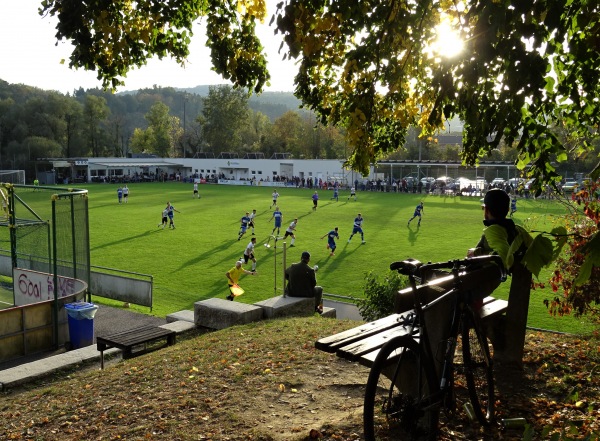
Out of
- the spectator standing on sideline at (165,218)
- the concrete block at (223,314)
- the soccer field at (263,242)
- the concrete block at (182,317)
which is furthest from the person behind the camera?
the spectator standing on sideline at (165,218)

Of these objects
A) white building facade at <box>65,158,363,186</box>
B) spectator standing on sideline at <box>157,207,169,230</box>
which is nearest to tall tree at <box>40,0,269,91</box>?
spectator standing on sideline at <box>157,207,169,230</box>

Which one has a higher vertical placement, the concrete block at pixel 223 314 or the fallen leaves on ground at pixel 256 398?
the fallen leaves on ground at pixel 256 398

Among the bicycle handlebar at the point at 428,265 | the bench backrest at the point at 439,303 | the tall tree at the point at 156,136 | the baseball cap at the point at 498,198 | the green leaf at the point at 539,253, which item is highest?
the tall tree at the point at 156,136

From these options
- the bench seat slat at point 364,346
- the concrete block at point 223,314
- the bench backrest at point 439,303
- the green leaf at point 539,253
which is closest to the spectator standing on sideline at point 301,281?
the concrete block at point 223,314

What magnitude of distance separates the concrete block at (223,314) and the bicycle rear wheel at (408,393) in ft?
19.7

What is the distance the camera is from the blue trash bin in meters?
11.4

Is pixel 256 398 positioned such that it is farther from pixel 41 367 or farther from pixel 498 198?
pixel 41 367

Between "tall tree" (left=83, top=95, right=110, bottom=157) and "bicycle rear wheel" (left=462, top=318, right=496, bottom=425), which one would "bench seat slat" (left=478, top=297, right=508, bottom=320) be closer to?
"bicycle rear wheel" (left=462, top=318, right=496, bottom=425)

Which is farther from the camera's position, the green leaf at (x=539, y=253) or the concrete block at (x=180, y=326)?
the concrete block at (x=180, y=326)

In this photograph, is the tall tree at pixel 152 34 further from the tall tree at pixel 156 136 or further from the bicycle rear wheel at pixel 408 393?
the tall tree at pixel 156 136

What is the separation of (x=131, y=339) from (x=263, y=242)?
17.5 m

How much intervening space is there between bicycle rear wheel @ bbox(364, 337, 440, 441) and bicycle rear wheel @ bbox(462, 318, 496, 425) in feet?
1.61

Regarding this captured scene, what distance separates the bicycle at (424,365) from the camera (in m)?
3.54

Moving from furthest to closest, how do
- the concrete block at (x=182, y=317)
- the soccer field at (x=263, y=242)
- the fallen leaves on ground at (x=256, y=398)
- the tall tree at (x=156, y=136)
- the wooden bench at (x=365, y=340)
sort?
the tall tree at (x=156, y=136) → the soccer field at (x=263, y=242) → the concrete block at (x=182, y=317) → the fallen leaves on ground at (x=256, y=398) → the wooden bench at (x=365, y=340)
